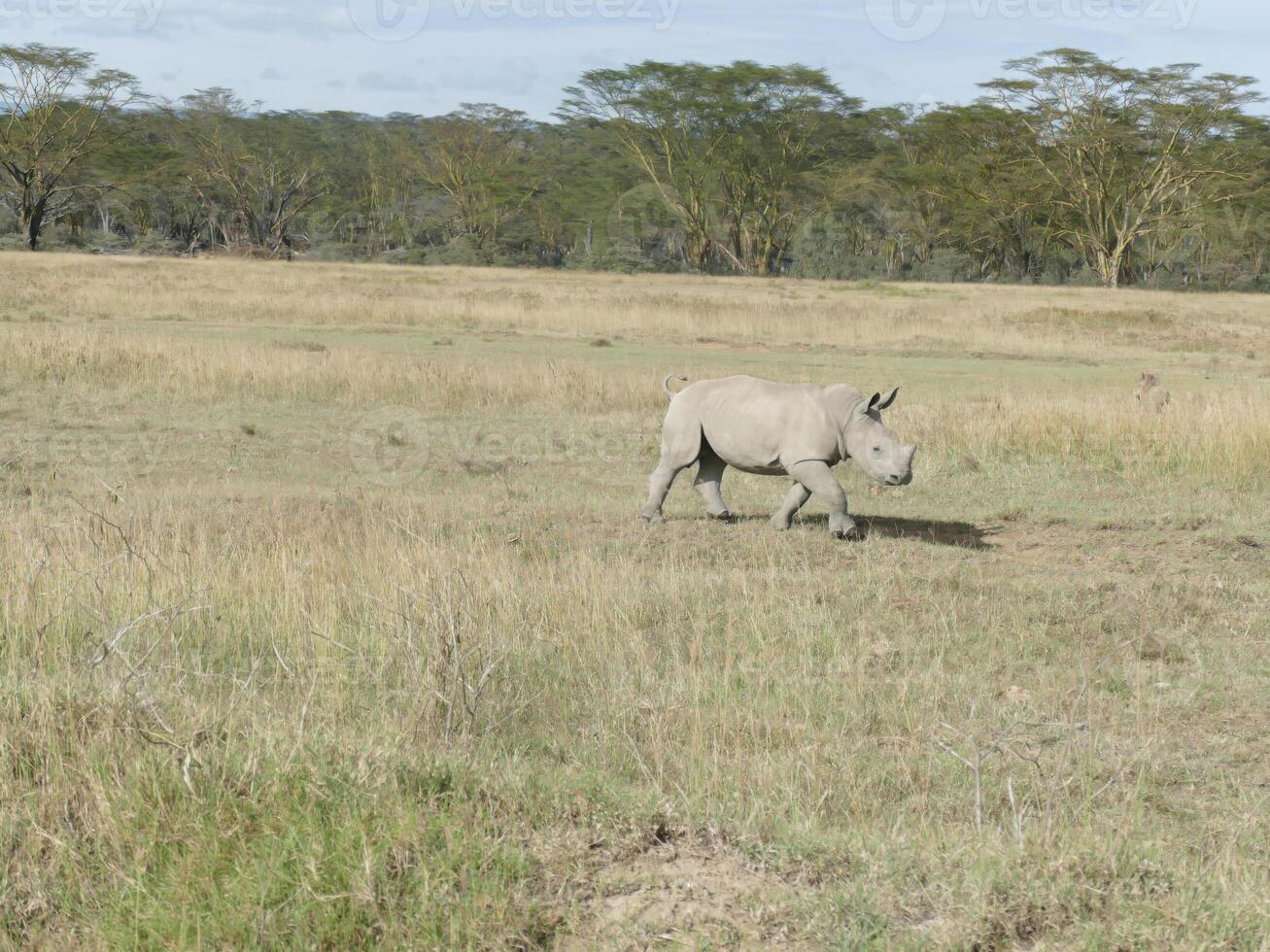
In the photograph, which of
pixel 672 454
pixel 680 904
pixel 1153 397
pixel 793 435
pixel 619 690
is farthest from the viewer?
pixel 1153 397

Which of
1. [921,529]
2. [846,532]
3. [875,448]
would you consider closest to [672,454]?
[846,532]

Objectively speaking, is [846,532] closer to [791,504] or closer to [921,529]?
[791,504]

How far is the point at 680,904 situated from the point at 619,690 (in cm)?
189

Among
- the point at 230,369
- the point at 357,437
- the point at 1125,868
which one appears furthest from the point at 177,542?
the point at 230,369

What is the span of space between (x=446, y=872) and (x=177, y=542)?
362cm

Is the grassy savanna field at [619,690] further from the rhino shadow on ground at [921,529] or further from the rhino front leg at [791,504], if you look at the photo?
the rhino front leg at [791,504]

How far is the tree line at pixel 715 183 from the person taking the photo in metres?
50.9

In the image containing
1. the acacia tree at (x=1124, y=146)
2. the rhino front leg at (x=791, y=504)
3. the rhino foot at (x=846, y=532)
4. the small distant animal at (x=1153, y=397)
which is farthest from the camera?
the acacia tree at (x=1124, y=146)

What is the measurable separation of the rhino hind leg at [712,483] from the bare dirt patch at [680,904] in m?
5.16

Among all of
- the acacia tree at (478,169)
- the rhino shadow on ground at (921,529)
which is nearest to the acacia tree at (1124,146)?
the acacia tree at (478,169)

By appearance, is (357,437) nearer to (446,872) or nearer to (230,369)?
(230,369)

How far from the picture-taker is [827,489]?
25.5ft

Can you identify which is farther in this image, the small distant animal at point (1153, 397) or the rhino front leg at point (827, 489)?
the small distant animal at point (1153, 397)

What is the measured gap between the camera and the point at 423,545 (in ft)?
22.2
